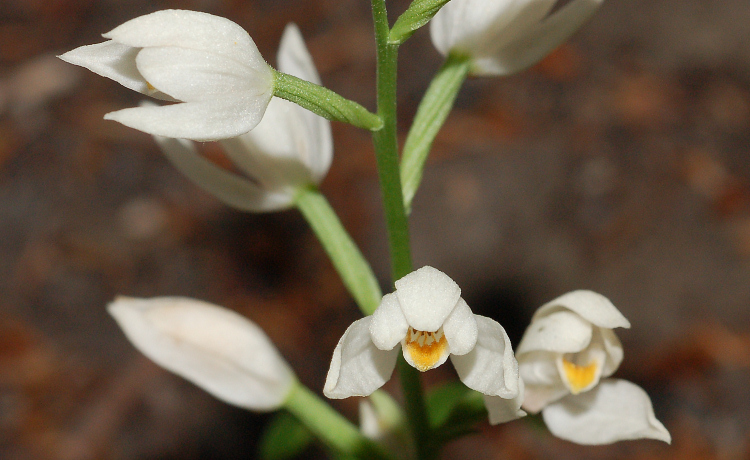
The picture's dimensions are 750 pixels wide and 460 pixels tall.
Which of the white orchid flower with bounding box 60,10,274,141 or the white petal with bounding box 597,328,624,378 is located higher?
the white orchid flower with bounding box 60,10,274,141

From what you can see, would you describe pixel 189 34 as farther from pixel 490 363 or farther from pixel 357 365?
pixel 490 363

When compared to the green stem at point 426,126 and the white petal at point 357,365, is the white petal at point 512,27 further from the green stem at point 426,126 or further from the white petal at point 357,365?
the white petal at point 357,365

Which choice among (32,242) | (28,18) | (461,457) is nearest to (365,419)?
(461,457)

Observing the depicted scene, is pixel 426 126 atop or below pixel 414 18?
below

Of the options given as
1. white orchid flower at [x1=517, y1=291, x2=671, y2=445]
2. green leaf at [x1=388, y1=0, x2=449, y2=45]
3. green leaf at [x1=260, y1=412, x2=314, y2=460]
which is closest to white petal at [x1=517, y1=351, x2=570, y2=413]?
white orchid flower at [x1=517, y1=291, x2=671, y2=445]

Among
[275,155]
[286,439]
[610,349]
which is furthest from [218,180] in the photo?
[286,439]

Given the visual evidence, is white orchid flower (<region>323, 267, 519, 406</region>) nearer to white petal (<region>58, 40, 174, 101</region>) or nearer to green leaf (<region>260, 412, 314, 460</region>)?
white petal (<region>58, 40, 174, 101</region>)
